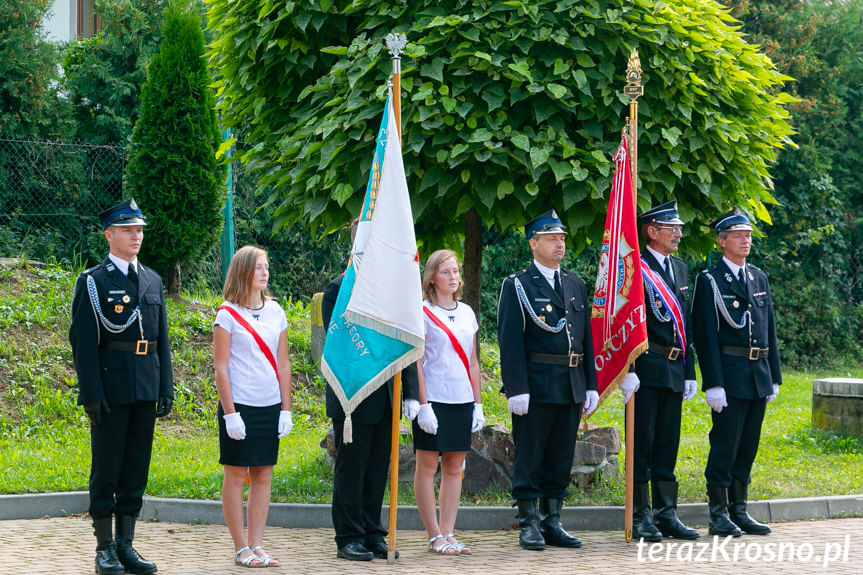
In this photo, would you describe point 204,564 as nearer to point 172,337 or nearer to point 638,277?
point 638,277

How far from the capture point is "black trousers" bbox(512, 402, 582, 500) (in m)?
6.96

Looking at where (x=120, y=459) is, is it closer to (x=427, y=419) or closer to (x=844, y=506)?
(x=427, y=419)

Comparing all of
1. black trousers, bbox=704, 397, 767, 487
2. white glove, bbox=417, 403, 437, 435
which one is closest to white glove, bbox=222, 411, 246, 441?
white glove, bbox=417, 403, 437, 435

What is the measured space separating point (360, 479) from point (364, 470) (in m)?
0.07

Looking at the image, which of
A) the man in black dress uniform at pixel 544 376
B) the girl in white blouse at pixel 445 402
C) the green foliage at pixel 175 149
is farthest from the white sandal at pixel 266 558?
the green foliage at pixel 175 149

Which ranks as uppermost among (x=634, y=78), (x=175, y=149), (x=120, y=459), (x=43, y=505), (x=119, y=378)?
(x=175, y=149)

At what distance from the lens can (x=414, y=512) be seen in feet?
25.2

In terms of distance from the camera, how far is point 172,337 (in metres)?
12.5

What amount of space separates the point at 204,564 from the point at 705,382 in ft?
11.7

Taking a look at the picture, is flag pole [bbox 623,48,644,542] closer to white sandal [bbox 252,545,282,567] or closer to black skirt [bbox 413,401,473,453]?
black skirt [bbox 413,401,473,453]

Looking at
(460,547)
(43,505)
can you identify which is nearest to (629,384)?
(460,547)

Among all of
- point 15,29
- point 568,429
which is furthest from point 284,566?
point 15,29

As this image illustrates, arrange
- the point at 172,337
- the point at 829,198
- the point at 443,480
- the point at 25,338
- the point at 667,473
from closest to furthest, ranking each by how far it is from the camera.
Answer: the point at 443,480, the point at 667,473, the point at 25,338, the point at 172,337, the point at 829,198

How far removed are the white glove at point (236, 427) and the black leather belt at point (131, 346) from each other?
66 centimetres
